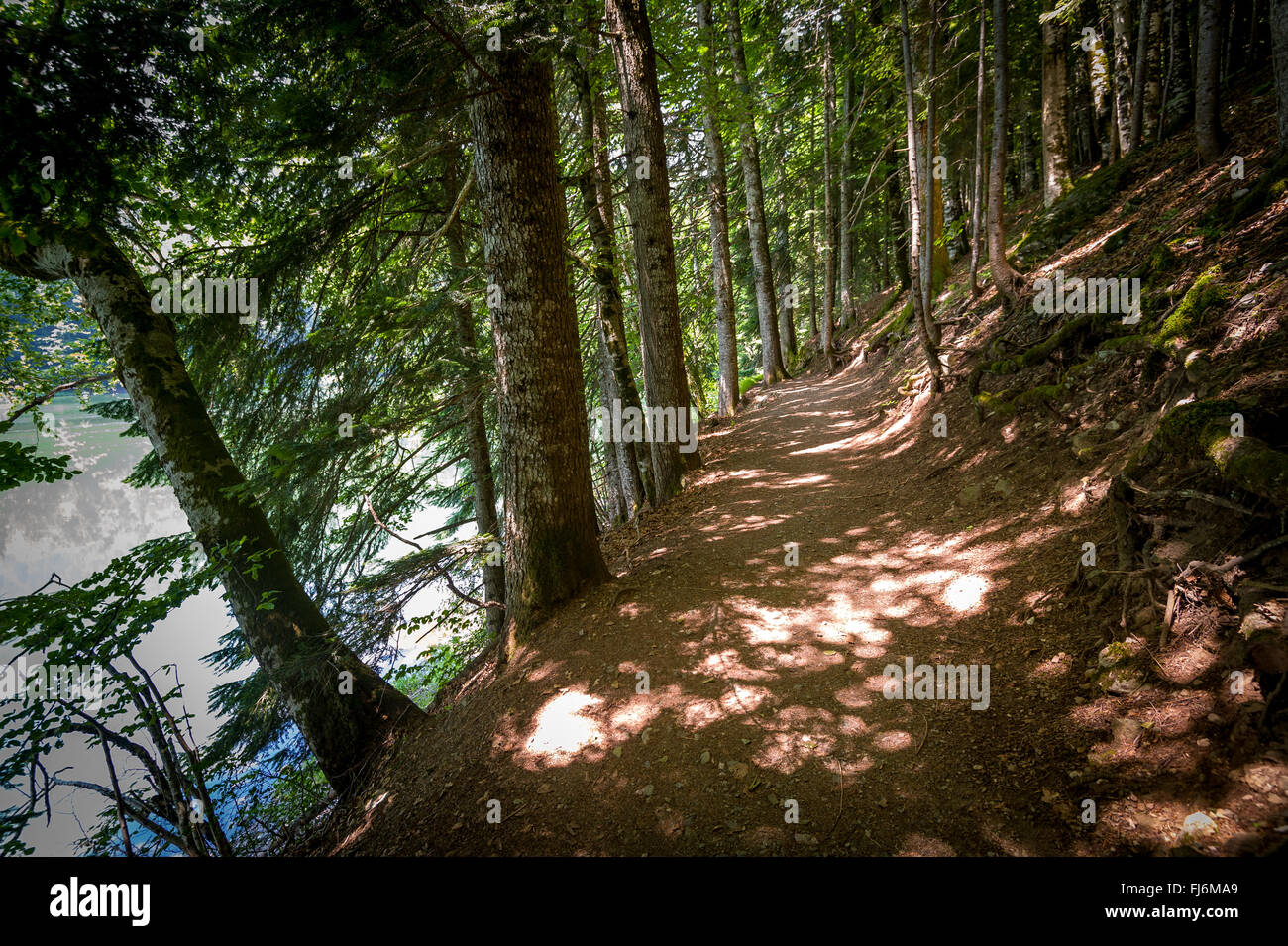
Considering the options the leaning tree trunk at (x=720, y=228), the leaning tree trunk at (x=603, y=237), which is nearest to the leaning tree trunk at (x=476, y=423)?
the leaning tree trunk at (x=603, y=237)

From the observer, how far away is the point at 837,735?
3234mm

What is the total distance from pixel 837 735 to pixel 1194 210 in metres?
6.96

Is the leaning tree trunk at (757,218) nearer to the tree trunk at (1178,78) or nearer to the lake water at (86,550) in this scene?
the tree trunk at (1178,78)

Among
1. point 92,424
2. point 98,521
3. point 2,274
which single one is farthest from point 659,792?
point 92,424

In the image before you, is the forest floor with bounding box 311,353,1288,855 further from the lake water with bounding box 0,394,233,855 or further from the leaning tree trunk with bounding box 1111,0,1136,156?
the lake water with bounding box 0,394,233,855

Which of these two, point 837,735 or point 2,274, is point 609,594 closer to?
point 837,735

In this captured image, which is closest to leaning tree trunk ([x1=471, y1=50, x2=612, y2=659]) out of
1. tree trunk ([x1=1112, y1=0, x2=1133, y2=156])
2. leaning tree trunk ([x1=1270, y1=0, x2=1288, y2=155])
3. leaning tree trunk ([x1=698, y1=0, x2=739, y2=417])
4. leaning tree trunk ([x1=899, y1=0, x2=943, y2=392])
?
leaning tree trunk ([x1=899, y1=0, x2=943, y2=392])

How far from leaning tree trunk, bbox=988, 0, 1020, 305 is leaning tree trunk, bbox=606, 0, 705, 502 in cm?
481

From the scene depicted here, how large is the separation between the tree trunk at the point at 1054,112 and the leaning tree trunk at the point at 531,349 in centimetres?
982

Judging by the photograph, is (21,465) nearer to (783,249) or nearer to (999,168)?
(999,168)

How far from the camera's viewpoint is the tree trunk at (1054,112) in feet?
29.2

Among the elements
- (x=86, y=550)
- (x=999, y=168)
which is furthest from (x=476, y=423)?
(x=86, y=550)

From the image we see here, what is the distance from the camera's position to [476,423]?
8.32m

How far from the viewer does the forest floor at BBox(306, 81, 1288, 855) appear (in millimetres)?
2404
